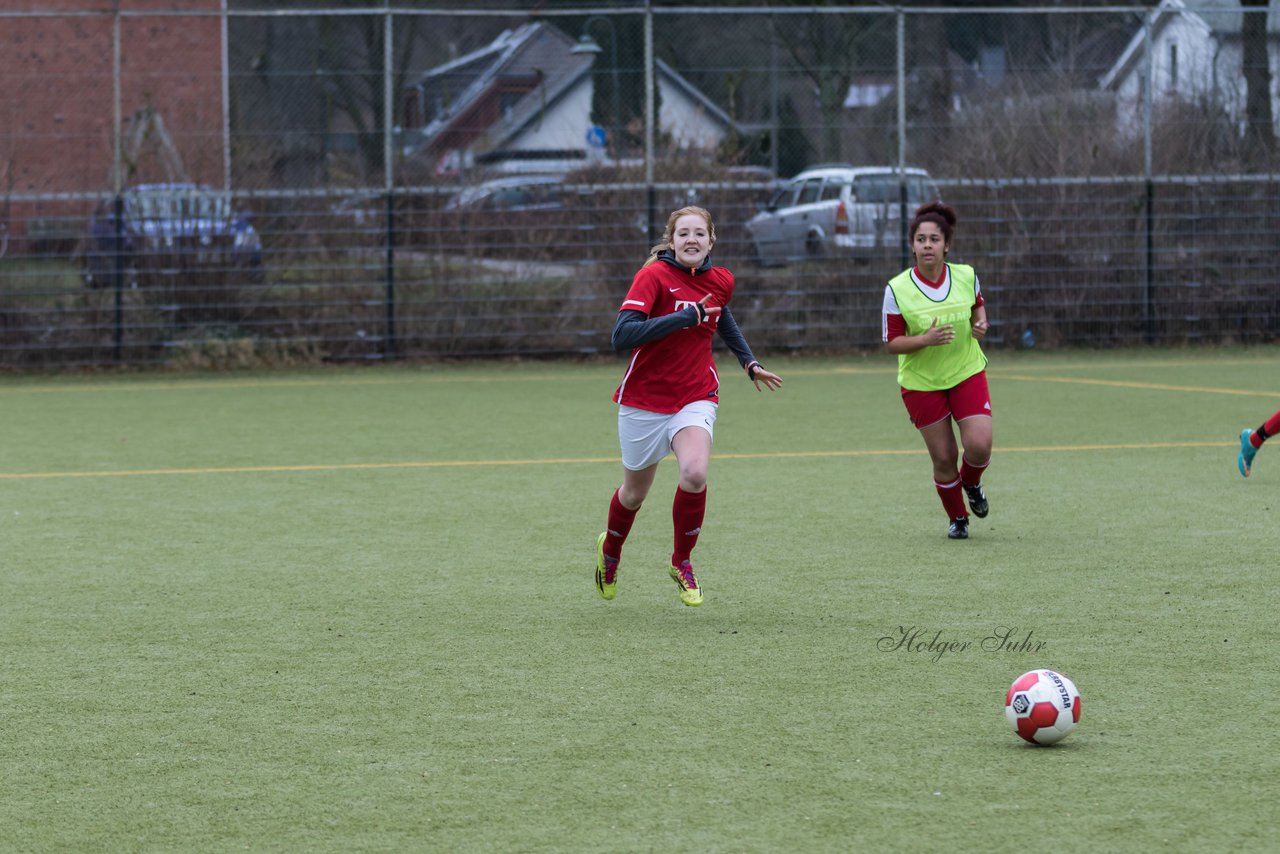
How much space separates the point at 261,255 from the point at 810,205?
585cm

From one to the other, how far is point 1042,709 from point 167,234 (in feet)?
49.2

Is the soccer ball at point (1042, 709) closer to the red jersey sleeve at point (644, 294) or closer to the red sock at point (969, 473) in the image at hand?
the red jersey sleeve at point (644, 294)

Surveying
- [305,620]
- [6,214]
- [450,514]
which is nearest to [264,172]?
[6,214]

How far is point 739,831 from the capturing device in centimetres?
403

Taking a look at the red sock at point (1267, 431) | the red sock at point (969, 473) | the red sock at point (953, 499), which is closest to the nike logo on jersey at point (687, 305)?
the red sock at point (953, 499)

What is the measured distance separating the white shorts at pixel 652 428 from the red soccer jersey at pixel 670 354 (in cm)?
3

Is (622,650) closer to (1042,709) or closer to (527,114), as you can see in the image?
(1042,709)

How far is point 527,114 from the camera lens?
1864 centimetres

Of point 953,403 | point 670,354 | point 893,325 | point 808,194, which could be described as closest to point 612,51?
point 808,194

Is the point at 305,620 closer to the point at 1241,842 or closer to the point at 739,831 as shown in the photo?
the point at 739,831

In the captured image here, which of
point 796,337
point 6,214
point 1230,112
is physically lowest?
point 796,337

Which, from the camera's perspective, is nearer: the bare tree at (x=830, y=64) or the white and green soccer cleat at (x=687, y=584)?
the white and green soccer cleat at (x=687, y=584)

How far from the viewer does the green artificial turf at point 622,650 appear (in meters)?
4.19
